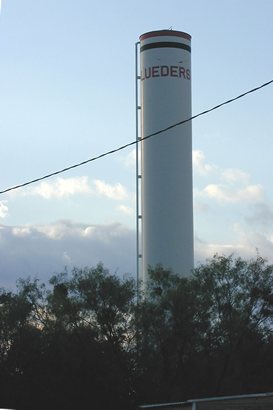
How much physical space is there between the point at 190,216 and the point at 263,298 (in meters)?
5.70

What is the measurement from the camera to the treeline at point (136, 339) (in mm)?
45906

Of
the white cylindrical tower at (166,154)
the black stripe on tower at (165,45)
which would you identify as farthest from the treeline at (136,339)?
the black stripe on tower at (165,45)

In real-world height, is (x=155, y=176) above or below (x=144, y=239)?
above

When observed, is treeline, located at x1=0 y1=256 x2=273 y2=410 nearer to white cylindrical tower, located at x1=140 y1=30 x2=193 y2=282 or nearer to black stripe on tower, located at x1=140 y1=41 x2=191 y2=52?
white cylindrical tower, located at x1=140 y1=30 x2=193 y2=282

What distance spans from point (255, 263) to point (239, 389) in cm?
704

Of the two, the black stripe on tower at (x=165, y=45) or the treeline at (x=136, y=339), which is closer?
the treeline at (x=136, y=339)

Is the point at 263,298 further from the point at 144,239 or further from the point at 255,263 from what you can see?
the point at 144,239

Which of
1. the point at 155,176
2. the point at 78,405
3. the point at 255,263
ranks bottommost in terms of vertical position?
the point at 78,405

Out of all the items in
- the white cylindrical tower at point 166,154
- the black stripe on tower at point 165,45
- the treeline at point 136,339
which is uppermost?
the black stripe on tower at point 165,45

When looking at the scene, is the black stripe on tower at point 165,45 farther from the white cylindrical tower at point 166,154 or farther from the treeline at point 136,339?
the treeline at point 136,339

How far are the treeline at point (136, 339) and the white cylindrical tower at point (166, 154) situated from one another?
56.3 inches

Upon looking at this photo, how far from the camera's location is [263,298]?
4894cm

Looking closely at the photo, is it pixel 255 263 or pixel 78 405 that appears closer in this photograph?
pixel 78 405

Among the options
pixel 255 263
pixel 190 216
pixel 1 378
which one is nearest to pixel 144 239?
pixel 190 216
